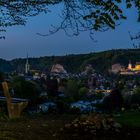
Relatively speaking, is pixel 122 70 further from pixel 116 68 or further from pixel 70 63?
pixel 70 63

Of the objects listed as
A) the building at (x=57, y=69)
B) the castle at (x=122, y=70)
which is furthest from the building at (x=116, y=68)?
the building at (x=57, y=69)

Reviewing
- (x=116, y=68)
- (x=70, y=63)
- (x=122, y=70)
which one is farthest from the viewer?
(x=70, y=63)

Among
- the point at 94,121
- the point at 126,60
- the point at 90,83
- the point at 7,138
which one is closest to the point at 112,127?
the point at 94,121

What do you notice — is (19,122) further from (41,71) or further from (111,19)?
(41,71)

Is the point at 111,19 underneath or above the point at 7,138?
above

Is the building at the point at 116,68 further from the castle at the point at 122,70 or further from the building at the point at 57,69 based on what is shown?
the building at the point at 57,69

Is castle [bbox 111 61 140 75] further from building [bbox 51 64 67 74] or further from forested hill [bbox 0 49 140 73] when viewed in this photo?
building [bbox 51 64 67 74]

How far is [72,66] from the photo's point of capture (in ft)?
235

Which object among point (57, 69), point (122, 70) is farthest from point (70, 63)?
point (122, 70)

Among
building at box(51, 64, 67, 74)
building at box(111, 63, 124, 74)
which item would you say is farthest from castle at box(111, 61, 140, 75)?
building at box(51, 64, 67, 74)

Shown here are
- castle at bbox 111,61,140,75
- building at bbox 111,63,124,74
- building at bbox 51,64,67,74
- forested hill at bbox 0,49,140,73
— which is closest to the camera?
castle at bbox 111,61,140,75

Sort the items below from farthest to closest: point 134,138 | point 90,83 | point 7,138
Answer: point 90,83
point 134,138
point 7,138

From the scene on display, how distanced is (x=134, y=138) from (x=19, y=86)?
95.1 feet

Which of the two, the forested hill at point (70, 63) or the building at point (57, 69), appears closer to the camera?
the forested hill at point (70, 63)
